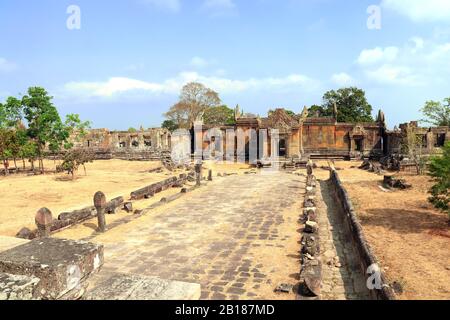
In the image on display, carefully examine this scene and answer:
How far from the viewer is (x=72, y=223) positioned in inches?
473

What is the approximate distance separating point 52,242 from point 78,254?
1.26ft

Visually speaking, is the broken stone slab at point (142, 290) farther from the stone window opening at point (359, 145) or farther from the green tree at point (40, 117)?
the stone window opening at point (359, 145)

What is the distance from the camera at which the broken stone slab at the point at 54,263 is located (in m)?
2.27

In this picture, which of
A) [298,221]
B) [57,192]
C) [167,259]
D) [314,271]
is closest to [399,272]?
[314,271]

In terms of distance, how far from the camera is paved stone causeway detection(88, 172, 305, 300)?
729cm

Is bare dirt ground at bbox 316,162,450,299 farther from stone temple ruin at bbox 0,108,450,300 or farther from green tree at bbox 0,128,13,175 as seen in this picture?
green tree at bbox 0,128,13,175

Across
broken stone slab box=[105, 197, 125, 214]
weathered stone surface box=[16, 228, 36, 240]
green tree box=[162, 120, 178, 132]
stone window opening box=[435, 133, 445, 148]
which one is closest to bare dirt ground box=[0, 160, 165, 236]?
weathered stone surface box=[16, 228, 36, 240]

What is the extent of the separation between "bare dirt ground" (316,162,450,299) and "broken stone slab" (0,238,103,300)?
5960mm

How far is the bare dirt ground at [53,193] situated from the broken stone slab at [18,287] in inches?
414

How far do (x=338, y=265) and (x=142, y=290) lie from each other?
6873mm

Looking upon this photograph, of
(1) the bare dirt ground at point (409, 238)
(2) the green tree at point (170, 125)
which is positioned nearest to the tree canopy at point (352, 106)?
(2) the green tree at point (170, 125)

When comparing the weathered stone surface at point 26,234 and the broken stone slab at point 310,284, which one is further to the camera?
the weathered stone surface at point 26,234

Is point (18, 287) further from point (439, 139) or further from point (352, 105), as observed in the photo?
point (352, 105)

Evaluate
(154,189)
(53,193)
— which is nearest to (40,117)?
(53,193)
